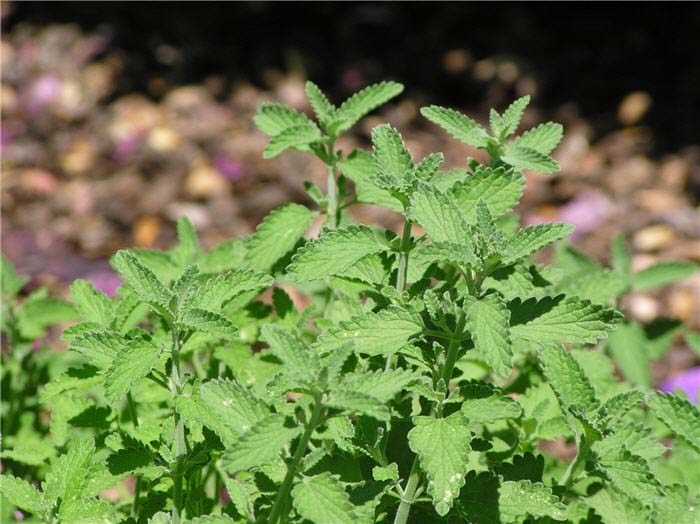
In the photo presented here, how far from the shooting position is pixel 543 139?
4.38ft

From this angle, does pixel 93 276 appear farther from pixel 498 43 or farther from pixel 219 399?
pixel 498 43

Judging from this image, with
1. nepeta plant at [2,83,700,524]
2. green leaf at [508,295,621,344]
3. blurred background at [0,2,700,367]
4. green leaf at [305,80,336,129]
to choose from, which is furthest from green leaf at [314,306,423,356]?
blurred background at [0,2,700,367]

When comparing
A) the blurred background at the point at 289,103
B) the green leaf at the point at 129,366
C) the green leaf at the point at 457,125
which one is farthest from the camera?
the blurred background at the point at 289,103

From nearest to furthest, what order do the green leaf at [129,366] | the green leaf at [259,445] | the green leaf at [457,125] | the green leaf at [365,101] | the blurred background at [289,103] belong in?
the green leaf at [259,445] → the green leaf at [129,366] → the green leaf at [457,125] → the green leaf at [365,101] → the blurred background at [289,103]

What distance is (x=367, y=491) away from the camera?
1.10 m

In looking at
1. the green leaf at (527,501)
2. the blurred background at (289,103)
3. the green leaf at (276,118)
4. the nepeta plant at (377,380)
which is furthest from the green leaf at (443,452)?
the blurred background at (289,103)

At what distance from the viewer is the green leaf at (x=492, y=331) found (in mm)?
983

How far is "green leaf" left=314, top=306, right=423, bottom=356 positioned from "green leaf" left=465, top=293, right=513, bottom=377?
8 cm

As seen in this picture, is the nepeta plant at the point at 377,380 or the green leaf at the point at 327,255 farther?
the green leaf at the point at 327,255

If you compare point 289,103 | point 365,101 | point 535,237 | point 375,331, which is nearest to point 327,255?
point 375,331

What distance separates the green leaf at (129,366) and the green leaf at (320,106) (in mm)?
479

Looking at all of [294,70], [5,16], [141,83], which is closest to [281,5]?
[294,70]

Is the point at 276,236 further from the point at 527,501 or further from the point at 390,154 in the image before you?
the point at 527,501

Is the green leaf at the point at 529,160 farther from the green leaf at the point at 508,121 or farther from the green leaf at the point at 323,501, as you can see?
the green leaf at the point at 323,501
